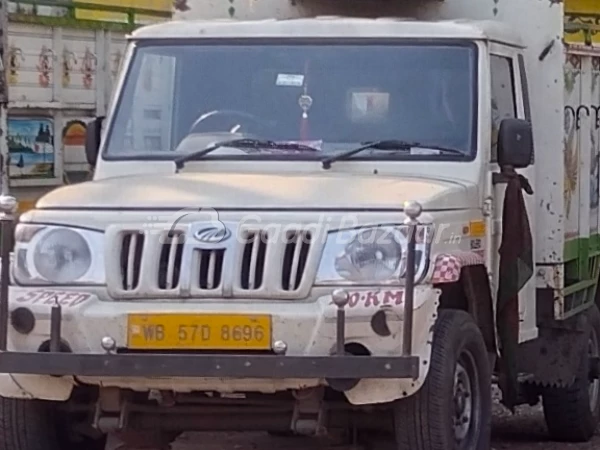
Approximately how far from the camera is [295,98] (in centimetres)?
833

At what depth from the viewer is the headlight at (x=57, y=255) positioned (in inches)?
276

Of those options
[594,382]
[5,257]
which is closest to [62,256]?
[5,257]

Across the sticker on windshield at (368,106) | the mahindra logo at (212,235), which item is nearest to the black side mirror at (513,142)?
the sticker on windshield at (368,106)

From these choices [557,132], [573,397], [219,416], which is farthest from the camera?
[573,397]

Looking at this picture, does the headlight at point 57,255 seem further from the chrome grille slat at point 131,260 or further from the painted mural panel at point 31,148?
the painted mural panel at point 31,148

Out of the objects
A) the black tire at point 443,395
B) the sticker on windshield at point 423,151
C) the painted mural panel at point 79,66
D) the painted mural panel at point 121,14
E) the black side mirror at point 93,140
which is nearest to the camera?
the black tire at point 443,395

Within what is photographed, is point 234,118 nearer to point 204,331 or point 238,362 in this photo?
point 204,331

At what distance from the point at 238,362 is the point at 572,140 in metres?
3.62

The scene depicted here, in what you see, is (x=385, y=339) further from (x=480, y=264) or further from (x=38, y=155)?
(x=38, y=155)

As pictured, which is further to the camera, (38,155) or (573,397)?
(38,155)

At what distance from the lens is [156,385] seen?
6.96 meters

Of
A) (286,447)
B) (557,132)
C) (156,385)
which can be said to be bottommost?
(286,447)

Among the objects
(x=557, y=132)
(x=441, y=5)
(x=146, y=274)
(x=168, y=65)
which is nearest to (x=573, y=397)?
(x=557, y=132)

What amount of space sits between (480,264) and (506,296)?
72 cm
